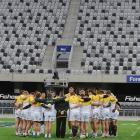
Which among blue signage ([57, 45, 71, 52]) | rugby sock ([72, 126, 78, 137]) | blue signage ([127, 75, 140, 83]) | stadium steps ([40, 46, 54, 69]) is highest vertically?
blue signage ([57, 45, 71, 52])

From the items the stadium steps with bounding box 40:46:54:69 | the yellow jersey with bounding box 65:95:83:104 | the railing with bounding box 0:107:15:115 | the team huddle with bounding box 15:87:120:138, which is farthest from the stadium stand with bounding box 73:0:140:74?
the yellow jersey with bounding box 65:95:83:104

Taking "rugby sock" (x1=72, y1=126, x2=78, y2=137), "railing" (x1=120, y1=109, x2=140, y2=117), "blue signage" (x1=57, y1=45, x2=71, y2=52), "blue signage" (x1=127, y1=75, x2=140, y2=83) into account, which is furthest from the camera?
"blue signage" (x1=57, y1=45, x2=71, y2=52)

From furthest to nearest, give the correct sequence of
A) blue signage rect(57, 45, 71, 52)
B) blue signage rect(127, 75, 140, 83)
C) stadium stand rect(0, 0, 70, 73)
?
blue signage rect(57, 45, 71, 52) < stadium stand rect(0, 0, 70, 73) < blue signage rect(127, 75, 140, 83)

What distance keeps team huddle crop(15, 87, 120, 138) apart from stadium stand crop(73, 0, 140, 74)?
21351 millimetres

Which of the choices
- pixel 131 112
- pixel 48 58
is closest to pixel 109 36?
pixel 48 58

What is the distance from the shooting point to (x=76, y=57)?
4816 cm

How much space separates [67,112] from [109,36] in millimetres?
27341

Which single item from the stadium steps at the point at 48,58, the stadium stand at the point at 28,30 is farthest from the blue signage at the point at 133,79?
the stadium stand at the point at 28,30

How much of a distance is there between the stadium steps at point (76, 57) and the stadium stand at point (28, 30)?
6.79 feet

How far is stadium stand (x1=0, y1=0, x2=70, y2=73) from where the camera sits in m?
48.3

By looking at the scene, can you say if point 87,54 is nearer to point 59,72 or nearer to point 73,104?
point 59,72

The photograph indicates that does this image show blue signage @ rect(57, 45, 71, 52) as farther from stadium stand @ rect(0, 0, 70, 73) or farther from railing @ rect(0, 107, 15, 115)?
railing @ rect(0, 107, 15, 115)

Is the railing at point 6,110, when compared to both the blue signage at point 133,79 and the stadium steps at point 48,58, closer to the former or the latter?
the stadium steps at point 48,58

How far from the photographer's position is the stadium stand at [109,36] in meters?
47.5
